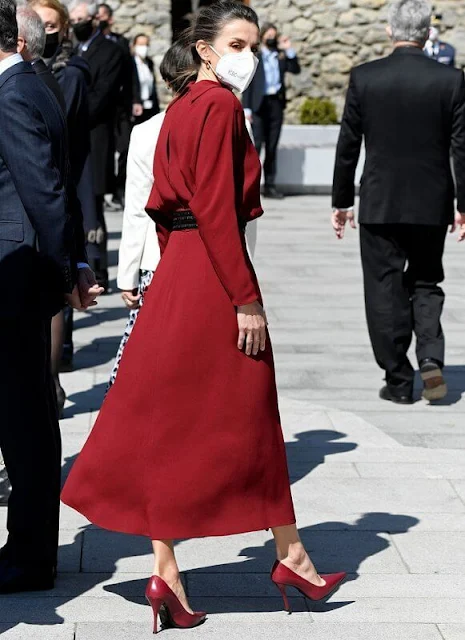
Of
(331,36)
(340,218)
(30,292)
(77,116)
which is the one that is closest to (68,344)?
(77,116)

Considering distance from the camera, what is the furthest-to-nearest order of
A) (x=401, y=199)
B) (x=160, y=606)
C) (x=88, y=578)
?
(x=401, y=199) → (x=88, y=578) → (x=160, y=606)

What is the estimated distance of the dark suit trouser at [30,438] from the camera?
12.9 ft

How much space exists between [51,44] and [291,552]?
9.83ft

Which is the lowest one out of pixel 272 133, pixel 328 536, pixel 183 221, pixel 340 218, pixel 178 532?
pixel 272 133

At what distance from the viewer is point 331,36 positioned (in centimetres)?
2467

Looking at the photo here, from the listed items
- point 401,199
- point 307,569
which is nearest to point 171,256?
point 307,569

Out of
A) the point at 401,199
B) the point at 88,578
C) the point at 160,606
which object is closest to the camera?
the point at 160,606

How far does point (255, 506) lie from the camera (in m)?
3.82

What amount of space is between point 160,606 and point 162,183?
3.72ft

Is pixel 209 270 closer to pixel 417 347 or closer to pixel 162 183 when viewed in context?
pixel 162 183

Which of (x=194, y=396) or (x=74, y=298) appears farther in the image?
(x=74, y=298)

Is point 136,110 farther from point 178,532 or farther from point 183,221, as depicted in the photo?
point 178,532

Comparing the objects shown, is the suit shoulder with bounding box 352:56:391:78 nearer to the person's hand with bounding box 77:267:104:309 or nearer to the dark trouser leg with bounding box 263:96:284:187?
the person's hand with bounding box 77:267:104:309

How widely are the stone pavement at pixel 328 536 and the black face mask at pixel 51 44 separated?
1582mm
